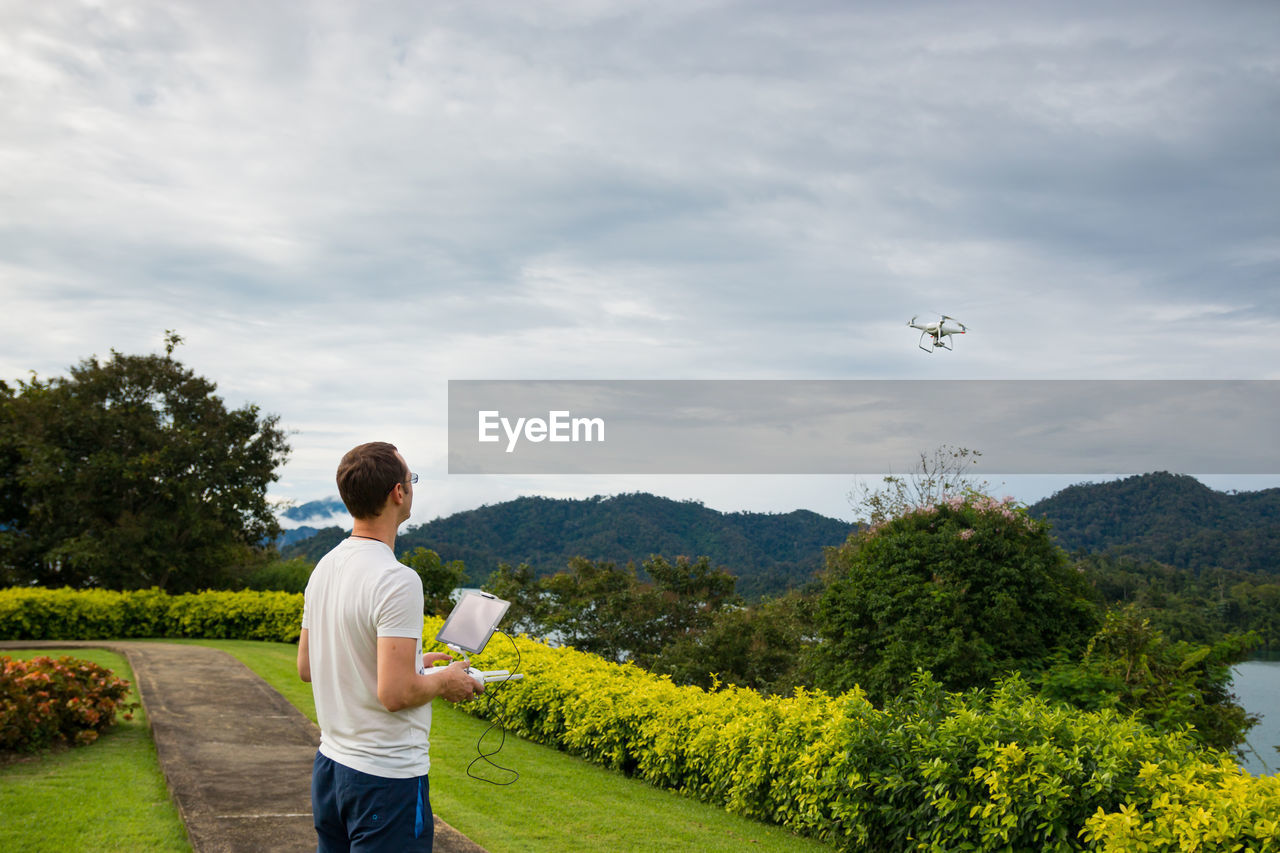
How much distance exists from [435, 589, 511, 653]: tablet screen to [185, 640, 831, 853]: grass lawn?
2657mm

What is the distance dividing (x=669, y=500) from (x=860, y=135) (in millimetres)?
24786

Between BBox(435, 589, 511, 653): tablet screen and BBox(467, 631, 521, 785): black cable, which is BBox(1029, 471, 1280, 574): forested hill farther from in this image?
BBox(435, 589, 511, 653): tablet screen

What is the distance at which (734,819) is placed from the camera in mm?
6023

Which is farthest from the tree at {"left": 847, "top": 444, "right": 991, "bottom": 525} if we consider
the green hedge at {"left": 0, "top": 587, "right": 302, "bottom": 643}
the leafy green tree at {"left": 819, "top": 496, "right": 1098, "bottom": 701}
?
the green hedge at {"left": 0, "top": 587, "right": 302, "bottom": 643}

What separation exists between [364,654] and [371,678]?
0.21ft

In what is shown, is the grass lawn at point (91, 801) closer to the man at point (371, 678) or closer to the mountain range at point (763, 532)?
the man at point (371, 678)

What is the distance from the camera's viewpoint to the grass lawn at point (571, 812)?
5.29m

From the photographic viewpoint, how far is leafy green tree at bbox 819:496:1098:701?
26.9 ft

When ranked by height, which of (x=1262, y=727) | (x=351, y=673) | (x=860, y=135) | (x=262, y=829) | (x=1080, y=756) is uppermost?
(x=860, y=135)

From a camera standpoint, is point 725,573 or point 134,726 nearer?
point 134,726

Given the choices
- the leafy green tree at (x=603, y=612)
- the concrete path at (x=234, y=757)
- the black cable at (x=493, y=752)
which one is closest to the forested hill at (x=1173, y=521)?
the leafy green tree at (x=603, y=612)

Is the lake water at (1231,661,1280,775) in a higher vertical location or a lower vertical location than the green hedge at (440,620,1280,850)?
lower

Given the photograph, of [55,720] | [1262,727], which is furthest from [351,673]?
[1262,727]

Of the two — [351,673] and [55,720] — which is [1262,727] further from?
[55,720]
